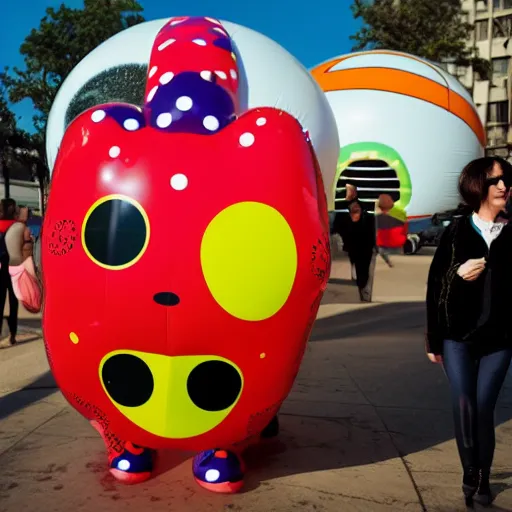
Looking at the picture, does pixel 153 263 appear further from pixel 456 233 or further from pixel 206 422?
pixel 456 233

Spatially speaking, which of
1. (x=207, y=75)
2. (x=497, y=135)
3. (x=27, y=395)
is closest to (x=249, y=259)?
(x=207, y=75)

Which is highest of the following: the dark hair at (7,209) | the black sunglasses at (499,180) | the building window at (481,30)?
the building window at (481,30)

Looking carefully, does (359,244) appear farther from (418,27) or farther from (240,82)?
(418,27)

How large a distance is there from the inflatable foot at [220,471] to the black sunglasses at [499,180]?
64.3 inches

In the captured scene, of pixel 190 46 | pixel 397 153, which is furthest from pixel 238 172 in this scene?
pixel 397 153

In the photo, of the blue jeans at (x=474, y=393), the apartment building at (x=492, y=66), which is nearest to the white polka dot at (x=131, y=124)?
the blue jeans at (x=474, y=393)

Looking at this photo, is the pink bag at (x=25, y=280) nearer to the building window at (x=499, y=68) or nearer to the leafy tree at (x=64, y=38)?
the leafy tree at (x=64, y=38)

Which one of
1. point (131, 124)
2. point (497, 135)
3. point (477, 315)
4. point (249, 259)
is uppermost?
point (131, 124)

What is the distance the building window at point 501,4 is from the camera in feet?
163

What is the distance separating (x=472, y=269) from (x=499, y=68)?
51.5 metres

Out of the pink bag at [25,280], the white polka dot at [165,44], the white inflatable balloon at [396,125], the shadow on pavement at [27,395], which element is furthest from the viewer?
the white inflatable balloon at [396,125]

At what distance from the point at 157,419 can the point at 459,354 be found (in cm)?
129

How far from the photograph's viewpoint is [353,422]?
415cm

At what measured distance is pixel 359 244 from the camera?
370 inches
